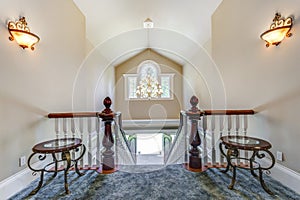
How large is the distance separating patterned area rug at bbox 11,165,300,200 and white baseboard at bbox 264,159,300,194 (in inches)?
2.1

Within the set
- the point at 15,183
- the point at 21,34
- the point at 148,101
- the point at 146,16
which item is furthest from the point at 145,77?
the point at 15,183

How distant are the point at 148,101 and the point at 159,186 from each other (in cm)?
564

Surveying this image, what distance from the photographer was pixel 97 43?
4.37 meters

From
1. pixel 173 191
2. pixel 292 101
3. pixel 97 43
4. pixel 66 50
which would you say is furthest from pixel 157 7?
pixel 173 191

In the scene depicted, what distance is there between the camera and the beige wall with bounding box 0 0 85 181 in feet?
5.72

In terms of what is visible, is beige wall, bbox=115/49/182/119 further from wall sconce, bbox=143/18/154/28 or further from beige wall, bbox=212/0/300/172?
beige wall, bbox=212/0/300/172

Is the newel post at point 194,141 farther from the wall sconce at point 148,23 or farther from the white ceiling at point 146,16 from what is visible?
the wall sconce at point 148,23

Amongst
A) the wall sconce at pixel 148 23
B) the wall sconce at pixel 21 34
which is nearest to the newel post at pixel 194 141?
the wall sconce at pixel 21 34

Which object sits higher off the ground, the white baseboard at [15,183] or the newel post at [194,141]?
the newel post at [194,141]

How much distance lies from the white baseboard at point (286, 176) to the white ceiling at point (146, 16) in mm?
2928

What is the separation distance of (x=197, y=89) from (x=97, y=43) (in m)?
3.32

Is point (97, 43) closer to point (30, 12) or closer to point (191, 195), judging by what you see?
point (30, 12)

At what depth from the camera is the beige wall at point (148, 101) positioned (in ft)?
24.1

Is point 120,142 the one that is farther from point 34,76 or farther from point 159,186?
point 34,76
